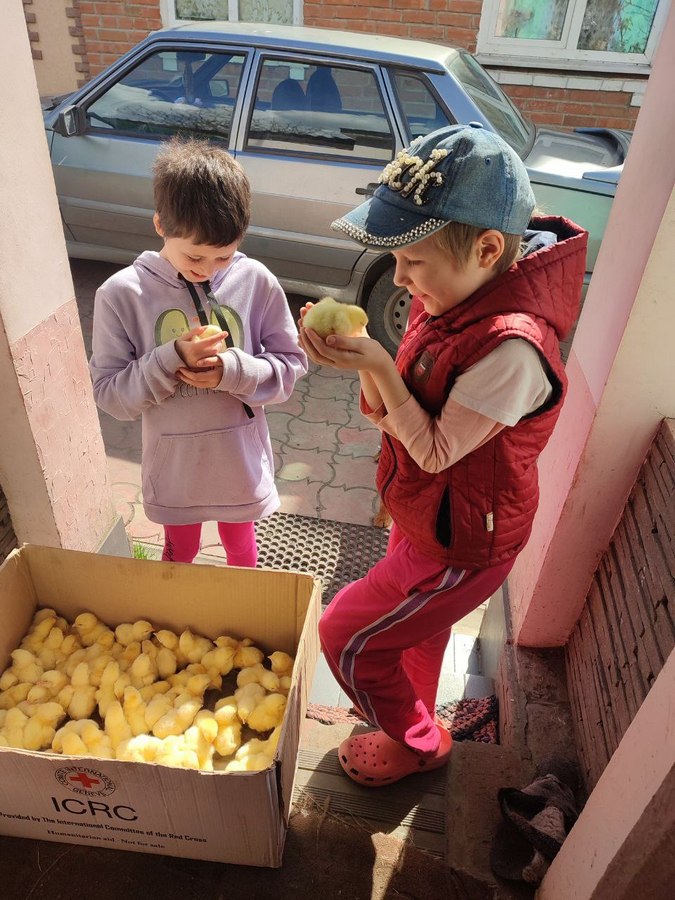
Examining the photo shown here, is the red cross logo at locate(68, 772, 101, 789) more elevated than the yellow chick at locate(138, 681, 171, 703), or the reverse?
the red cross logo at locate(68, 772, 101, 789)

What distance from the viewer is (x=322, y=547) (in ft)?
10.7

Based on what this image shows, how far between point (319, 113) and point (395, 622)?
4.01 m

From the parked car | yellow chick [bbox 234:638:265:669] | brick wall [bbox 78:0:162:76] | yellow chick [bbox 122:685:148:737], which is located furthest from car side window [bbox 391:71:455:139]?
brick wall [bbox 78:0:162:76]

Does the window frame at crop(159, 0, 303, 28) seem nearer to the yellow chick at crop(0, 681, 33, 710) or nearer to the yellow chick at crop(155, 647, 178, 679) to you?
the yellow chick at crop(155, 647, 178, 679)

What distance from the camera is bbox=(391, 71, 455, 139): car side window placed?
4176mm

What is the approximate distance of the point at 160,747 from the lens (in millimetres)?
1640

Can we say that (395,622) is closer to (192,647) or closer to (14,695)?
(192,647)

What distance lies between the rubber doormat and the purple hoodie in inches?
38.7

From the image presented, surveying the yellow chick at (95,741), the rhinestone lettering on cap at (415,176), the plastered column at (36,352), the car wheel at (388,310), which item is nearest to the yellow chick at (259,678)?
the yellow chick at (95,741)

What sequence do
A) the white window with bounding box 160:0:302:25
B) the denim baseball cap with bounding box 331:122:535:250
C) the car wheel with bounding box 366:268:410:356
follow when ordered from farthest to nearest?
→ the white window with bounding box 160:0:302:25
the car wheel with bounding box 366:268:410:356
the denim baseball cap with bounding box 331:122:535:250

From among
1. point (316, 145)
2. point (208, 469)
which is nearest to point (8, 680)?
point (208, 469)

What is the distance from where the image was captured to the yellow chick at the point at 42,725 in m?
1.67

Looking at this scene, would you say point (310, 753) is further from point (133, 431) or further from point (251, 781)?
point (133, 431)

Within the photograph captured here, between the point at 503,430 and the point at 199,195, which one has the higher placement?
the point at 199,195
